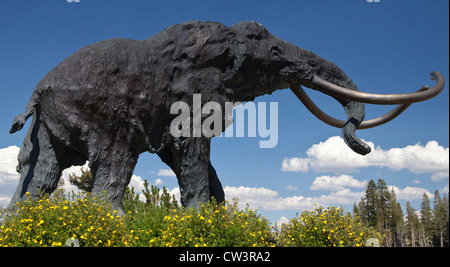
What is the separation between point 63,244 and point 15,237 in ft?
1.83

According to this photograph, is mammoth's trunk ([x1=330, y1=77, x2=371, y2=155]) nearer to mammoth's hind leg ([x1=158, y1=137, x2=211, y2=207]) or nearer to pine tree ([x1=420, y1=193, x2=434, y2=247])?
mammoth's hind leg ([x1=158, y1=137, x2=211, y2=207])

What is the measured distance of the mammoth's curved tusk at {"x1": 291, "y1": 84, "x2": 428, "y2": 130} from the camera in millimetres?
6770

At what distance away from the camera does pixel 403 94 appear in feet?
20.4

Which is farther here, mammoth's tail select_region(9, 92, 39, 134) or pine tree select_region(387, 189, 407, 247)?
pine tree select_region(387, 189, 407, 247)

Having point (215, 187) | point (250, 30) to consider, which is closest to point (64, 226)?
point (215, 187)

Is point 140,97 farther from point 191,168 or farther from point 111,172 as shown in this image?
point 191,168

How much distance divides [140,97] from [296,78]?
2.60 m

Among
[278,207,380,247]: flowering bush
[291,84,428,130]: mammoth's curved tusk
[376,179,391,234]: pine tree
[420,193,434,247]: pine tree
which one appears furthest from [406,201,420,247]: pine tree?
[278,207,380,247]: flowering bush

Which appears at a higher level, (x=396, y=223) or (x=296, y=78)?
(x=296, y=78)

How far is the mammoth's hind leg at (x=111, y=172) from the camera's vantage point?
471 cm

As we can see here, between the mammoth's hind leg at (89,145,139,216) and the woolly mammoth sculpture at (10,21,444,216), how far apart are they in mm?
12

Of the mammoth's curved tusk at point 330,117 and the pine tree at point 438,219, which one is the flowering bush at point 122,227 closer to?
the mammoth's curved tusk at point 330,117

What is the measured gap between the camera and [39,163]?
5012 millimetres
